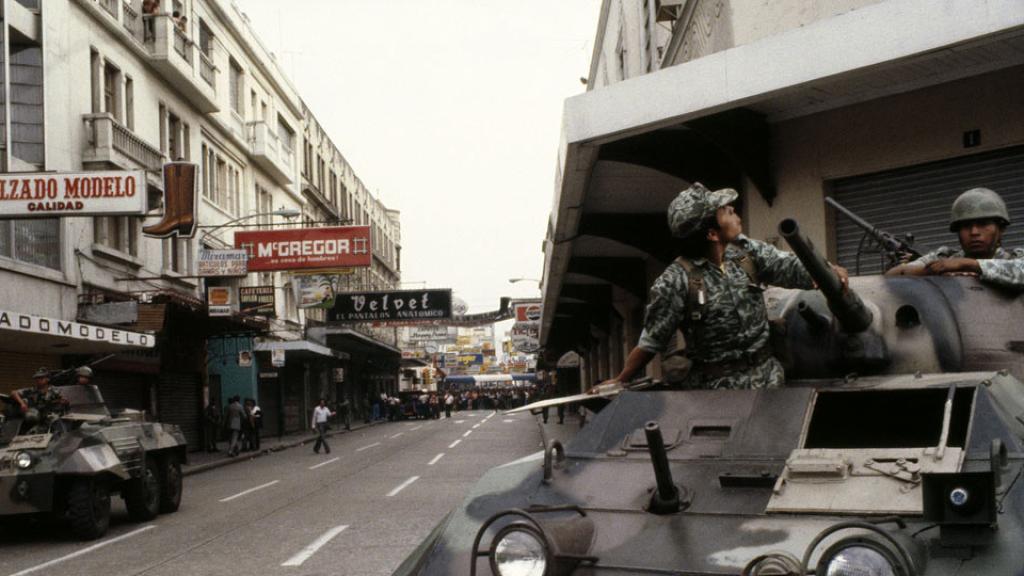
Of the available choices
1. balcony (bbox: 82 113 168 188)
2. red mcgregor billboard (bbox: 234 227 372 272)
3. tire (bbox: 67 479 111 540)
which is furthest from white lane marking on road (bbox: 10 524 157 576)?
red mcgregor billboard (bbox: 234 227 372 272)

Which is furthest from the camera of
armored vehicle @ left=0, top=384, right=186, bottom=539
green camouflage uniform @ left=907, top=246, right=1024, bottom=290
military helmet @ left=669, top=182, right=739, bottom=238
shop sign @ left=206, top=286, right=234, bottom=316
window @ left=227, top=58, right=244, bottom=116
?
window @ left=227, top=58, right=244, bottom=116

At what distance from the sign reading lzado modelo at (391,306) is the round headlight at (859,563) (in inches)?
1637

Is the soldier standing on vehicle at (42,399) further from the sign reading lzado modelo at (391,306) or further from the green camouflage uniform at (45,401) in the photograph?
the sign reading lzado modelo at (391,306)

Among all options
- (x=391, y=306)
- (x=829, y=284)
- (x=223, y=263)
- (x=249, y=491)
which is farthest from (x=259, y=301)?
(x=829, y=284)

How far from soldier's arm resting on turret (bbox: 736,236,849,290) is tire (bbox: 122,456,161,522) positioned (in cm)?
1086

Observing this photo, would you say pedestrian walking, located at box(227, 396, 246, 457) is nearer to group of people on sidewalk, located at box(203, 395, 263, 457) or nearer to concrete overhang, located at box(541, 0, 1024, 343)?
group of people on sidewalk, located at box(203, 395, 263, 457)

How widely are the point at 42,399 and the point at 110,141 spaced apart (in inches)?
440

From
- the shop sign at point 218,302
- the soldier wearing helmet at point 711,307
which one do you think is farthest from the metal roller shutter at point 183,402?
the soldier wearing helmet at point 711,307

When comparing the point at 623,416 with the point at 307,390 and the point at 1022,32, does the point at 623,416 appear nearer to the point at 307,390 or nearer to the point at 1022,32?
the point at 1022,32

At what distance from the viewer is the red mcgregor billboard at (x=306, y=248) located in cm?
2905

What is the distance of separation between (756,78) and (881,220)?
2082 mm

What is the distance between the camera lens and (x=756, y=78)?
9992mm

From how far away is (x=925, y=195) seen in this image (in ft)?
34.6

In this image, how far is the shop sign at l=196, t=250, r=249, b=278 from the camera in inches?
1030
